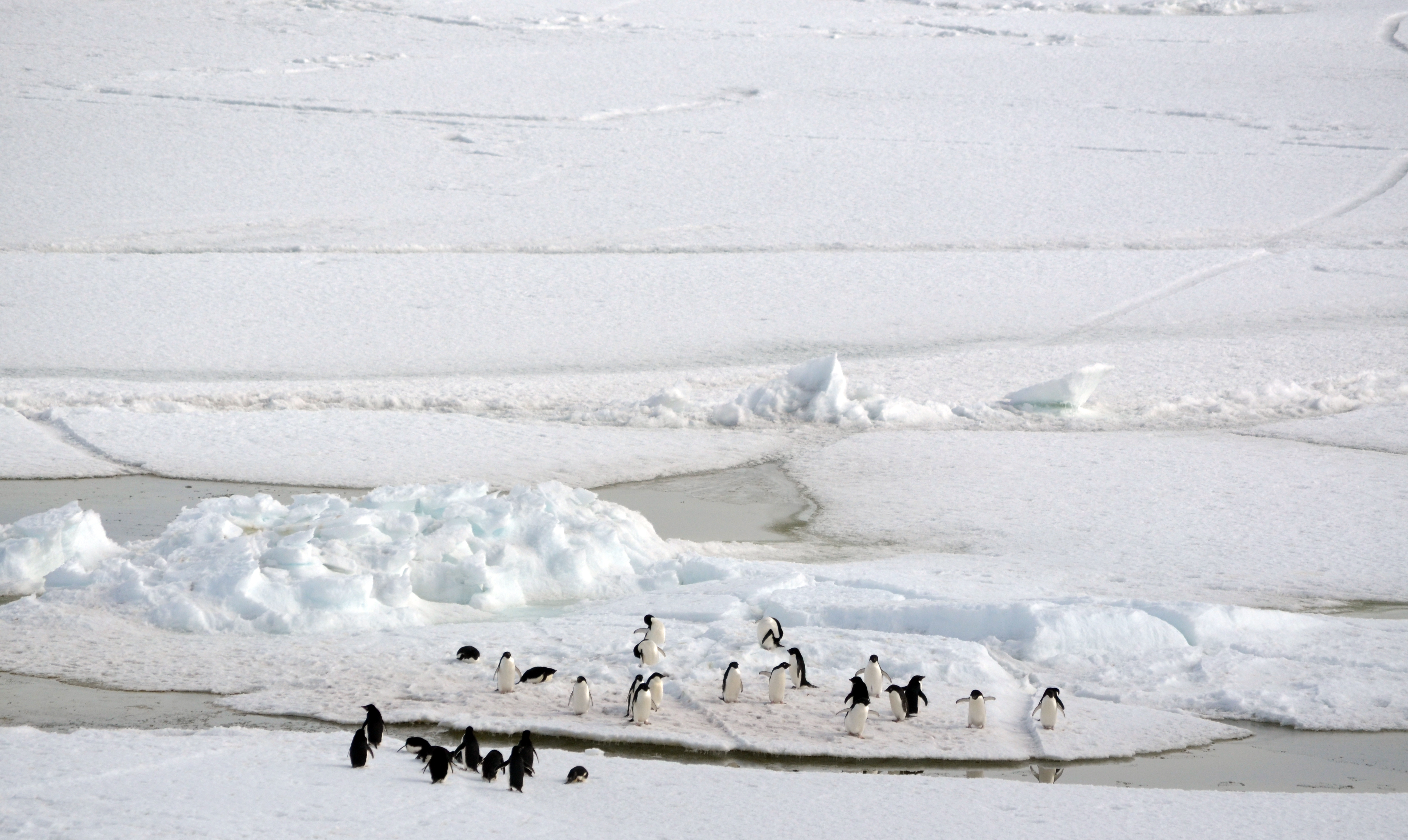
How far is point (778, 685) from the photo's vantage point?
5.05 m

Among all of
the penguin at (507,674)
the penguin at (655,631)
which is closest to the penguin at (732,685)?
the penguin at (655,631)

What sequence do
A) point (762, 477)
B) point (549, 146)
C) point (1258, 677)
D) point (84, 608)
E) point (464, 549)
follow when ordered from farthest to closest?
1. point (549, 146)
2. point (762, 477)
3. point (464, 549)
4. point (84, 608)
5. point (1258, 677)

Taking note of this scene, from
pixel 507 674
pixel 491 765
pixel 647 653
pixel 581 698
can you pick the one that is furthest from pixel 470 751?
pixel 647 653

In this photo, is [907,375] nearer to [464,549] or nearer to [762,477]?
[762,477]

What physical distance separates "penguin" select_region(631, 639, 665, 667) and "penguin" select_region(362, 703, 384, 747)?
1.15 metres

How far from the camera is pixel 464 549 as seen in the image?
6.30m

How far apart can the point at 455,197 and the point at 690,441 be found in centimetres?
595

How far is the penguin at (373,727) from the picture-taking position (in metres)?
4.37

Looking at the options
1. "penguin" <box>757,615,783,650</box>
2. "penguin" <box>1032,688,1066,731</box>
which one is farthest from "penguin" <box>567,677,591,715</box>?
"penguin" <box>1032,688,1066,731</box>

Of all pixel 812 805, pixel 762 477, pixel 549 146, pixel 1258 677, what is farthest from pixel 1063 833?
pixel 549 146

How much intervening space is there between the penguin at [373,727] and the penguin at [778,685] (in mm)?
1408

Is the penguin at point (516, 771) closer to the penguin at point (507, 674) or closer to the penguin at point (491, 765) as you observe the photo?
the penguin at point (491, 765)

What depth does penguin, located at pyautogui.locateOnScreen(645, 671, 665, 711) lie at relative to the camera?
489cm

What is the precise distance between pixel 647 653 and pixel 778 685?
0.52 meters
